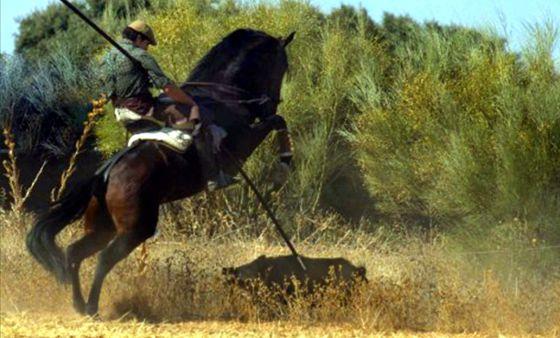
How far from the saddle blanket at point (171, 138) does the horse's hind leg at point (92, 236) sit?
0.69m

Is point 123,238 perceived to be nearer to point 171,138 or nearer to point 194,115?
point 171,138

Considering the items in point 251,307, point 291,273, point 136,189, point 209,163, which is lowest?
point 251,307

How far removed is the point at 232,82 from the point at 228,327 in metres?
2.39

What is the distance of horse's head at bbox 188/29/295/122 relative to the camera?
1199 cm

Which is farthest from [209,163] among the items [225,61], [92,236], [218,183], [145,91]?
[225,61]

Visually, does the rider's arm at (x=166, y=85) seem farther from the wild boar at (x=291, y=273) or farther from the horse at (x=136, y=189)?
the wild boar at (x=291, y=273)

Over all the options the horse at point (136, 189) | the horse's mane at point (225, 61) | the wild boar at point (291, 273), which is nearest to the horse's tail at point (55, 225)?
the horse at point (136, 189)

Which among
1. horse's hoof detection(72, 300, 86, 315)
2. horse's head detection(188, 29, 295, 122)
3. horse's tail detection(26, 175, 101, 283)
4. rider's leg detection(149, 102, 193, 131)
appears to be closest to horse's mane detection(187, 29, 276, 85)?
horse's head detection(188, 29, 295, 122)

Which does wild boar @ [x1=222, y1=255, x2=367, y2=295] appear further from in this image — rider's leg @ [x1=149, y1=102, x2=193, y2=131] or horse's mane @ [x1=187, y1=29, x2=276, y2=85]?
horse's mane @ [x1=187, y1=29, x2=276, y2=85]

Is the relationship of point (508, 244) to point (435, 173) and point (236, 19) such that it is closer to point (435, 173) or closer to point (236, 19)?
point (435, 173)

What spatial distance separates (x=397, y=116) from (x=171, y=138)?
7946mm

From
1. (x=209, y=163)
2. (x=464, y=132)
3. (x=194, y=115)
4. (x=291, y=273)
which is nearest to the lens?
(x=194, y=115)

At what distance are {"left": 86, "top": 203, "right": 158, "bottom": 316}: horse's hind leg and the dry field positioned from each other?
248mm

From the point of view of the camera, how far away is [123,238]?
36.0ft
